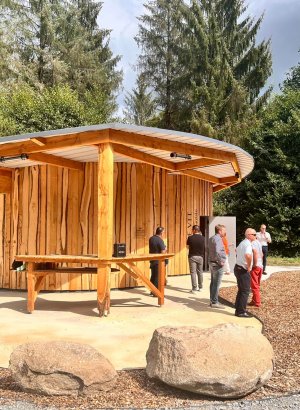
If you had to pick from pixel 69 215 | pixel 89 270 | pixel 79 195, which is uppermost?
pixel 79 195

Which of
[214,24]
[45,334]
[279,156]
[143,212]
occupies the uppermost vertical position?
[214,24]

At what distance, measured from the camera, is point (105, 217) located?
773 centimetres

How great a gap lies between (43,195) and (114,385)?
6625 millimetres

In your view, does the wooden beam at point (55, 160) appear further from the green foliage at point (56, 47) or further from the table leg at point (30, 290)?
the green foliage at point (56, 47)

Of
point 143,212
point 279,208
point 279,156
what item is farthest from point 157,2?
point 143,212

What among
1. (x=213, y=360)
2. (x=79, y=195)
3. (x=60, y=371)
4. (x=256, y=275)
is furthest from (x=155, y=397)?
(x=79, y=195)

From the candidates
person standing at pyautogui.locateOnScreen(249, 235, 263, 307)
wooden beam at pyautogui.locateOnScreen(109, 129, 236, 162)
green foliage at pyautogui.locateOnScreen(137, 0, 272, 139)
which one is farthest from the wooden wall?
green foliage at pyautogui.locateOnScreen(137, 0, 272, 139)

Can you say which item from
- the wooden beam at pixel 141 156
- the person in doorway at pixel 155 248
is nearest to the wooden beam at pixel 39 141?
the wooden beam at pixel 141 156

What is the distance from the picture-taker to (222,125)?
27.7 m

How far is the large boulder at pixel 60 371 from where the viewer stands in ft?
13.0

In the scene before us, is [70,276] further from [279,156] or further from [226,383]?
[279,156]

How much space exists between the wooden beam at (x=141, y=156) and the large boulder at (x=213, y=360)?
4.58 metres

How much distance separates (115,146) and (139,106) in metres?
26.7

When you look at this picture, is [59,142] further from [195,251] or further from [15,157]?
[195,251]
